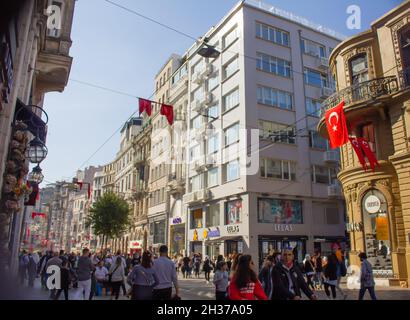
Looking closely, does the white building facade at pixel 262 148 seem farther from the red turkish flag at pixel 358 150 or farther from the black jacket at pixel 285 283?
the black jacket at pixel 285 283

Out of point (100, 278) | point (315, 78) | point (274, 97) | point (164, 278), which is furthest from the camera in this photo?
point (315, 78)

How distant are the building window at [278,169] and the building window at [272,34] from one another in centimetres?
1171

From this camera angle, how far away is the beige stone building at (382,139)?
18609mm

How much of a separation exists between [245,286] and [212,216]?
1168 inches

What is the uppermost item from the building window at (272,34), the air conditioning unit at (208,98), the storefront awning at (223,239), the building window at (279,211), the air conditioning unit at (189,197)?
the building window at (272,34)

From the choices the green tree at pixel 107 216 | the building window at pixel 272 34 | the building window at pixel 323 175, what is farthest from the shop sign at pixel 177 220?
the building window at pixel 272 34

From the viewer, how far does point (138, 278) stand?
8016 millimetres

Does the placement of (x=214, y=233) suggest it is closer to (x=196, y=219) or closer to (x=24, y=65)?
(x=196, y=219)

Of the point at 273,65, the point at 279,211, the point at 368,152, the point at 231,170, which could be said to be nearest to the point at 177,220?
the point at 231,170

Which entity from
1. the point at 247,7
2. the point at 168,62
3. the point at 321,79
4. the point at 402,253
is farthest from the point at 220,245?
the point at 168,62

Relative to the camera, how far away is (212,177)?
3497 cm

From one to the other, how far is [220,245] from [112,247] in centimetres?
4160
